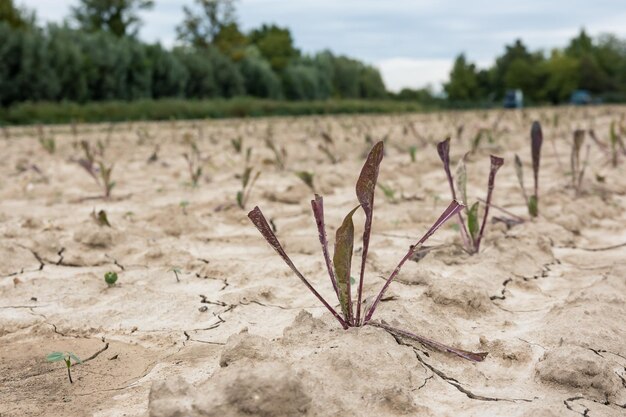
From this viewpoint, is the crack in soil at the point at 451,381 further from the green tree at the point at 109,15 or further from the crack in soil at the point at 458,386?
the green tree at the point at 109,15

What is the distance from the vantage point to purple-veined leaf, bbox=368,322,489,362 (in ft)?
4.68

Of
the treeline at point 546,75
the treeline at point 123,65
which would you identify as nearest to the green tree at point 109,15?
the treeline at point 123,65

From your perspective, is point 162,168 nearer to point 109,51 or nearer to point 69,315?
point 69,315

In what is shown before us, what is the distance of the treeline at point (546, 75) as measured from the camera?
162ft

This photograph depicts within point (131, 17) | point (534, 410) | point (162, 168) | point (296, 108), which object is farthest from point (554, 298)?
point (131, 17)

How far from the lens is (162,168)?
16.8 feet

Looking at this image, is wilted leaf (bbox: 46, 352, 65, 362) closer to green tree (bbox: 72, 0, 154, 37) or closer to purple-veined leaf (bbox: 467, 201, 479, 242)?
purple-veined leaf (bbox: 467, 201, 479, 242)

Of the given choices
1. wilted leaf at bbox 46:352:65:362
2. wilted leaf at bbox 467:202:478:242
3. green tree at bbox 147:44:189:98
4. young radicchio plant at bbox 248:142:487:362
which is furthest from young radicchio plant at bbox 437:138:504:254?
green tree at bbox 147:44:189:98

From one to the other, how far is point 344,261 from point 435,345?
11.2 inches

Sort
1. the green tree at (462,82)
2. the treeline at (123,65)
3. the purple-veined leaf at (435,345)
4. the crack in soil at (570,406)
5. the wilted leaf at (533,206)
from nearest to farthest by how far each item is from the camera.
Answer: the crack in soil at (570,406) < the purple-veined leaf at (435,345) < the wilted leaf at (533,206) < the treeline at (123,65) < the green tree at (462,82)

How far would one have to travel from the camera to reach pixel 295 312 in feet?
5.85

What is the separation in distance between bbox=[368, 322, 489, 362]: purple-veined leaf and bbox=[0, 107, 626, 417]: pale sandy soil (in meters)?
0.02

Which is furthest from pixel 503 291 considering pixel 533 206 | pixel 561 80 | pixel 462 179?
pixel 561 80

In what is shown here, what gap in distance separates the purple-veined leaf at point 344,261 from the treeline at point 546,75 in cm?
4479
